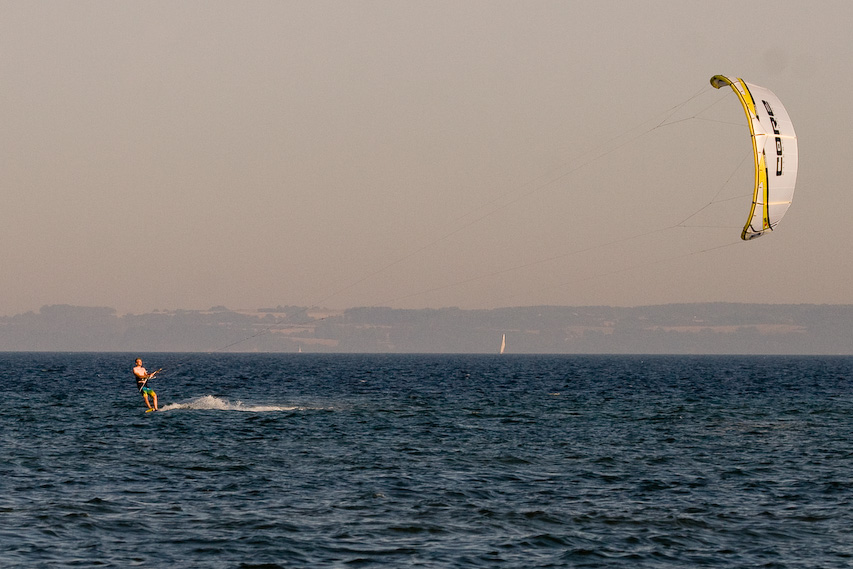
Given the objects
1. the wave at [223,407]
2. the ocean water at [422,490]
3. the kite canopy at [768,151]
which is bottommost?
the wave at [223,407]

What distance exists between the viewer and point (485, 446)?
37.0 meters

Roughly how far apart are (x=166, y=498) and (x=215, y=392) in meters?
54.1

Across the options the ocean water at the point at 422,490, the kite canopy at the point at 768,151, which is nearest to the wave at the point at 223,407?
the ocean water at the point at 422,490

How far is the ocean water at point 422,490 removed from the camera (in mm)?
20094

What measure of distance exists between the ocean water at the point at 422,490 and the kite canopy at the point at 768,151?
28.1 feet

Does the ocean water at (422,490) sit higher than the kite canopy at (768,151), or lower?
lower

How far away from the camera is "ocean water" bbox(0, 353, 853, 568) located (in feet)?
65.9

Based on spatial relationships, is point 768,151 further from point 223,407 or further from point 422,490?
point 223,407

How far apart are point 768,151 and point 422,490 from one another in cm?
1661

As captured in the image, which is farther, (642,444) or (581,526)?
(642,444)

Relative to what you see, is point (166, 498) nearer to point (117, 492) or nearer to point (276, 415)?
point (117, 492)

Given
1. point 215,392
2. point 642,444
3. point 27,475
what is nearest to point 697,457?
point 642,444

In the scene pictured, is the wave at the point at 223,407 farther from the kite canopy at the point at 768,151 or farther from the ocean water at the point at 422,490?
the kite canopy at the point at 768,151

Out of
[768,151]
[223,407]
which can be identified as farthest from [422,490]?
[223,407]
